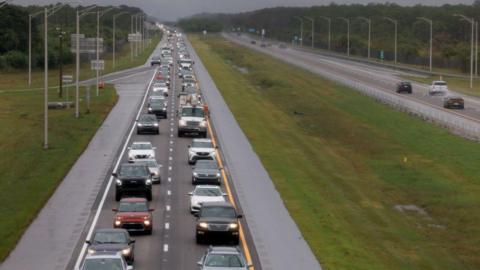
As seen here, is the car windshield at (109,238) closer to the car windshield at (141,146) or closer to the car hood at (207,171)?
the car hood at (207,171)

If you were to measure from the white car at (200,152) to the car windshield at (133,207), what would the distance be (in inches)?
729

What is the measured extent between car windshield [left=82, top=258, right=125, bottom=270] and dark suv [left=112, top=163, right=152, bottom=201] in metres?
16.9

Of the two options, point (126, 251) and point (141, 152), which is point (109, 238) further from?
point (141, 152)

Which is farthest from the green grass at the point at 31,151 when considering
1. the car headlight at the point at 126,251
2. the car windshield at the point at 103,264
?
the car windshield at the point at 103,264

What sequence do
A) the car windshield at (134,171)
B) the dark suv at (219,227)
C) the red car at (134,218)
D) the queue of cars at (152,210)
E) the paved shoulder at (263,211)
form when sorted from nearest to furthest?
the queue of cars at (152,210), the paved shoulder at (263,211), the dark suv at (219,227), the red car at (134,218), the car windshield at (134,171)

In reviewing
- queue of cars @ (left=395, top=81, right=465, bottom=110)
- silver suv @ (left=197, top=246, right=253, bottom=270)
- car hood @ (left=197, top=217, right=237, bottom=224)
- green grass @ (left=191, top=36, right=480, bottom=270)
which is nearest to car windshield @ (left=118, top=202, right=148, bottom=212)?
car hood @ (left=197, top=217, right=237, bottom=224)

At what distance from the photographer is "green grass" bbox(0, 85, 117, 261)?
4279 cm

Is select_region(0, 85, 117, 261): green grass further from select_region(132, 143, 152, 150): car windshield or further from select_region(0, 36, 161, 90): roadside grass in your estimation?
select_region(0, 36, 161, 90): roadside grass

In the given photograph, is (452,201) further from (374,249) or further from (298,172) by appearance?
(374,249)

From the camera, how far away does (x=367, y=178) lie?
62.7 metres

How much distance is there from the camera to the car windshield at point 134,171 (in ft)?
150

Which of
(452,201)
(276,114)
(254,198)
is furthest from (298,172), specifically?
(276,114)

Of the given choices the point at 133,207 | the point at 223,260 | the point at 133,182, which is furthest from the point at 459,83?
the point at 223,260

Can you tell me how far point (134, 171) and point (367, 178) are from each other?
2037 centimetres
